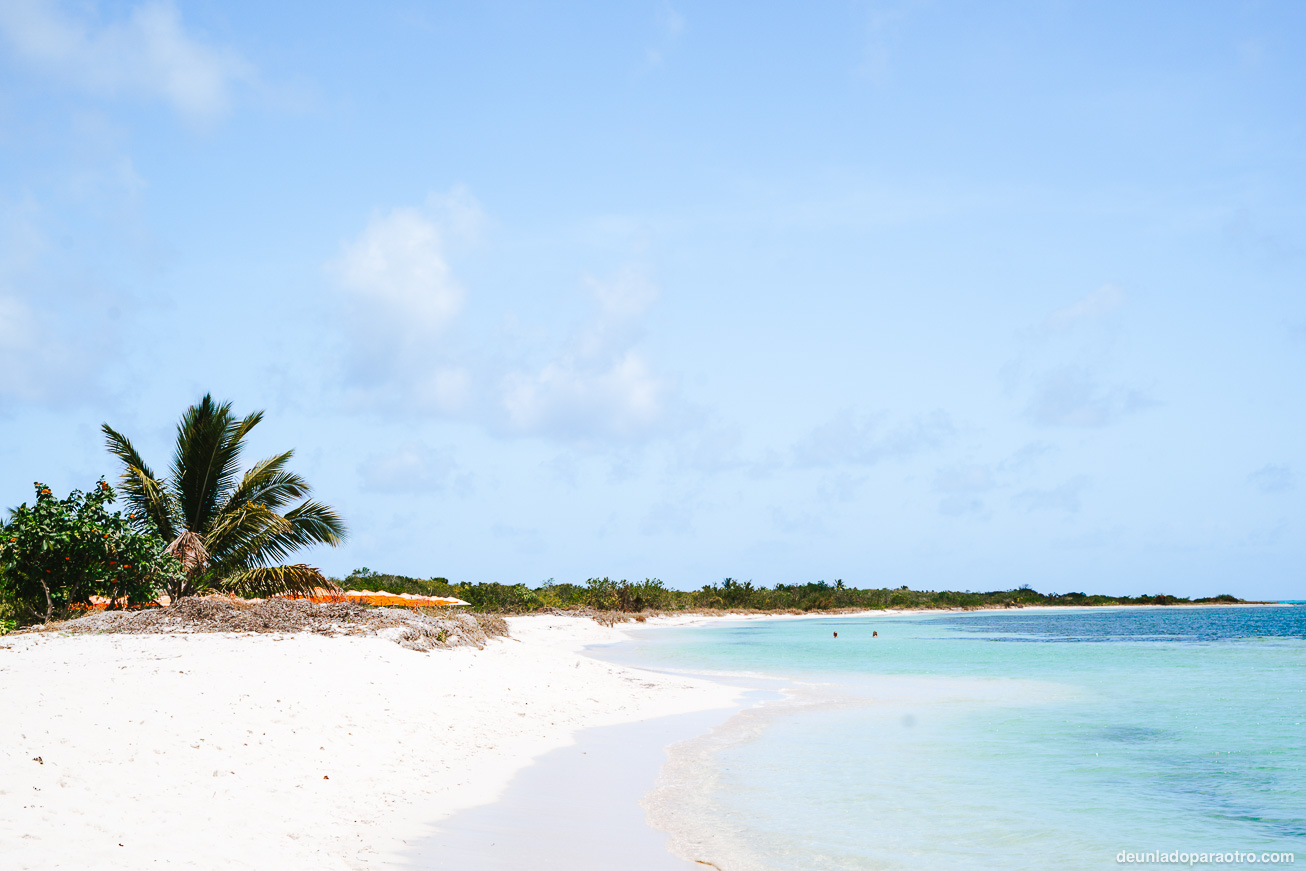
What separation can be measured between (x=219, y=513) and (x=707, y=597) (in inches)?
2576

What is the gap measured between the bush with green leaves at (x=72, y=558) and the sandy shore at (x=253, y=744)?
273 cm

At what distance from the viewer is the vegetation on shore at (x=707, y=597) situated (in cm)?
4806

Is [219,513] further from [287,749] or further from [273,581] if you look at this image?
[287,749]

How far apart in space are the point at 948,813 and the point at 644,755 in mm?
4117

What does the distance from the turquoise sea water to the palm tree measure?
12.0 m

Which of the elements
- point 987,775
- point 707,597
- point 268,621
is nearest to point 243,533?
point 268,621

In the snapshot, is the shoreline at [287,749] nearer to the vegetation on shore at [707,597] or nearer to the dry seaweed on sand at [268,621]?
the dry seaweed on sand at [268,621]

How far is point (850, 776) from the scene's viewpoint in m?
10.6

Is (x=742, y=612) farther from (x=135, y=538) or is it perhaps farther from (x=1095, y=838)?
(x=1095, y=838)

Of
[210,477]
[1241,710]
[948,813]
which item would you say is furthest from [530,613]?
[948,813]

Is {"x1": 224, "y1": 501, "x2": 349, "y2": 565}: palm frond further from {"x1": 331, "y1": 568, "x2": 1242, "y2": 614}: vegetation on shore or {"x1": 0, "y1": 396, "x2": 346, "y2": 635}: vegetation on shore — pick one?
{"x1": 331, "y1": 568, "x2": 1242, "y2": 614}: vegetation on shore

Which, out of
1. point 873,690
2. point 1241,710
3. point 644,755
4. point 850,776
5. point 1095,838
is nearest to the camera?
point 1095,838

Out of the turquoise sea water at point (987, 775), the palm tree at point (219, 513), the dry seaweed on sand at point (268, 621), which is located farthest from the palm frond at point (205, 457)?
the turquoise sea water at point (987, 775)

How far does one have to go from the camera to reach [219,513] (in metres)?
20.5
